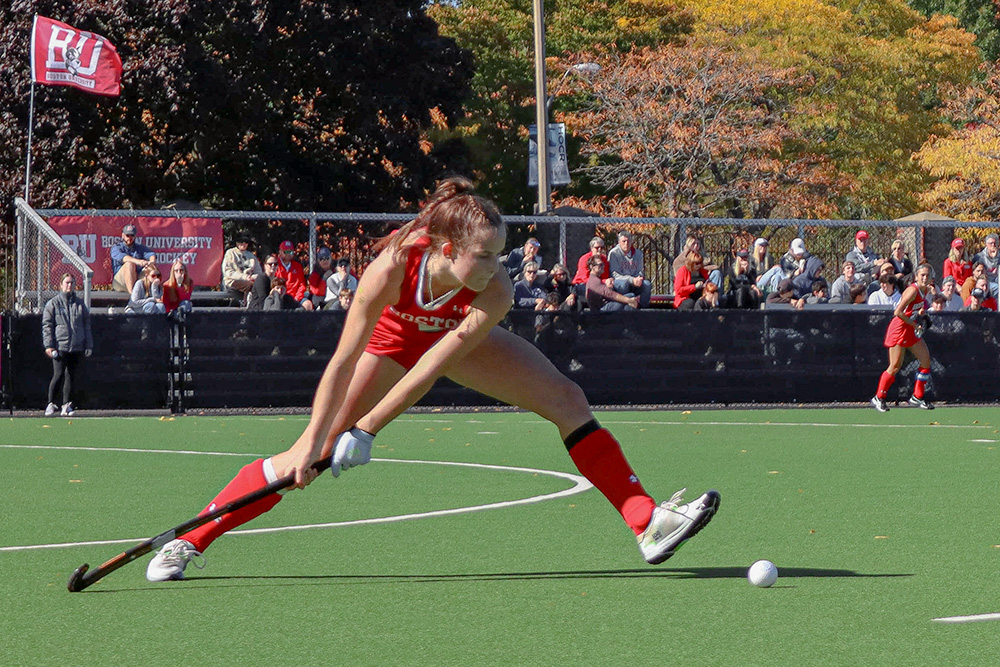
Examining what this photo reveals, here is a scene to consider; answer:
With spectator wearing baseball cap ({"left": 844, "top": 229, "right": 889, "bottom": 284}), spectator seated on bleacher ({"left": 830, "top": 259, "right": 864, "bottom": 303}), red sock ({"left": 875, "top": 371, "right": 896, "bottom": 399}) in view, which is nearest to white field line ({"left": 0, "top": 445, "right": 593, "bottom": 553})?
red sock ({"left": 875, "top": 371, "right": 896, "bottom": 399})

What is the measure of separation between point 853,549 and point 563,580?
1732mm

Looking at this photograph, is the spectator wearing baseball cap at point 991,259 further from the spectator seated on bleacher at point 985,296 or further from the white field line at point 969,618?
the white field line at point 969,618

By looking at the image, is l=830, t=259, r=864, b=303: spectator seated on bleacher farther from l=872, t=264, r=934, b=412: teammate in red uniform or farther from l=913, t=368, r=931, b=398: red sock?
l=913, t=368, r=931, b=398: red sock

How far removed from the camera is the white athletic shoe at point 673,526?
6934 millimetres

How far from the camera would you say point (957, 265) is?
2397 centimetres

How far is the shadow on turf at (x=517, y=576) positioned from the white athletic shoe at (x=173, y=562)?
0.18ft

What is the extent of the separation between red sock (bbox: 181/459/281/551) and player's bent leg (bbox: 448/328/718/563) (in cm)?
93

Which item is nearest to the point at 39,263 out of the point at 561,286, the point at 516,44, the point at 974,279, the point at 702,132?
the point at 561,286

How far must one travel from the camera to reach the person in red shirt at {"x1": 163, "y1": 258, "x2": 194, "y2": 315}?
68.9 feet

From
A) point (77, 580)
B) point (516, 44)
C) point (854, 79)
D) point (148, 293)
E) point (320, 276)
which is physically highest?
point (516, 44)

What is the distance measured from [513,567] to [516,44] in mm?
45363

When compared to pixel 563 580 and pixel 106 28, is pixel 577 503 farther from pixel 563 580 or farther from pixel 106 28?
pixel 106 28

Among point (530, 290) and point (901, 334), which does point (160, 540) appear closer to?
point (901, 334)

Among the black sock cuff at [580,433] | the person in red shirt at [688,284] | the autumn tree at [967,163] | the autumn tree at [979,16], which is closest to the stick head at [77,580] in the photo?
the black sock cuff at [580,433]
